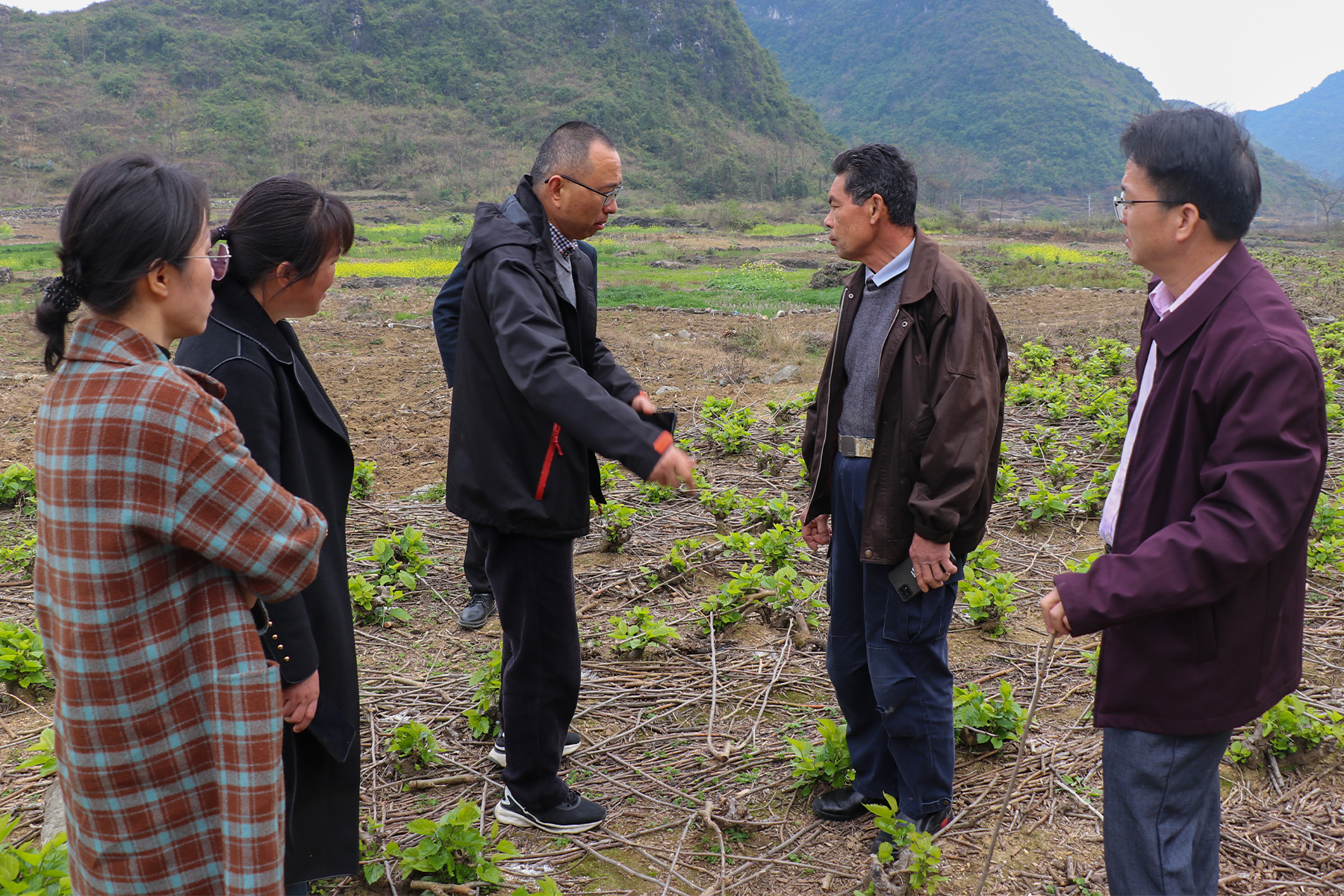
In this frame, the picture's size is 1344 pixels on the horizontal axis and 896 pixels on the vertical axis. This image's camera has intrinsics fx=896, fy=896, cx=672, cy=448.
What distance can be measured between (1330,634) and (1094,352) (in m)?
6.30

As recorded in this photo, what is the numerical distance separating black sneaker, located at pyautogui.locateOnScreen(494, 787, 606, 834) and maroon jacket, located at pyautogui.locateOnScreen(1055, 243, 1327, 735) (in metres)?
1.69

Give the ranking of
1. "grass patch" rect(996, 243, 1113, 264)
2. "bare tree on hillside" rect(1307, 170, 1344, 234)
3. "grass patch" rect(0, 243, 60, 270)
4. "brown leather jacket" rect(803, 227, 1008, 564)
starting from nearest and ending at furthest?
"brown leather jacket" rect(803, 227, 1008, 564), "grass patch" rect(0, 243, 60, 270), "grass patch" rect(996, 243, 1113, 264), "bare tree on hillside" rect(1307, 170, 1344, 234)

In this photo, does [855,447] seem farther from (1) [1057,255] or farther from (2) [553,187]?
(1) [1057,255]

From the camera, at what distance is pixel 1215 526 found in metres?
1.61

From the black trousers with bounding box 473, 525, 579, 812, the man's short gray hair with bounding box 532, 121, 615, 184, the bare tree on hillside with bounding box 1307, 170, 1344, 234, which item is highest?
the bare tree on hillside with bounding box 1307, 170, 1344, 234

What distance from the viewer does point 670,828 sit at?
291 centimetres

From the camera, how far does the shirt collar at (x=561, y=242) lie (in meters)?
2.72

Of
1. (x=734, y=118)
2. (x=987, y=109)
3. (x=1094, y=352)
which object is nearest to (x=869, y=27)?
(x=987, y=109)

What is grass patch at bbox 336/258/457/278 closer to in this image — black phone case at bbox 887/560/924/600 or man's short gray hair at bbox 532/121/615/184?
man's short gray hair at bbox 532/121/615/184

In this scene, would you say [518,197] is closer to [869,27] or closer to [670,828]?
[670,828]

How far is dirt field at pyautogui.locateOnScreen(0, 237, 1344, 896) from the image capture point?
2.66m

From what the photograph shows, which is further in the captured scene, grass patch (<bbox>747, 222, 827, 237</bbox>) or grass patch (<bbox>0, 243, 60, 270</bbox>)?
grass patch (<bbox>747, 222, 827, 237</bbox>)

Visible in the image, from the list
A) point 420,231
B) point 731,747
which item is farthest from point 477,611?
point 420,231

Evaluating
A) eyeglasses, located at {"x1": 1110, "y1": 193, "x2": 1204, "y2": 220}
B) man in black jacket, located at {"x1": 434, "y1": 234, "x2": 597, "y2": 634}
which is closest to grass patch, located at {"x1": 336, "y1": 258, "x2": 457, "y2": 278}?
man in black jacket, located at {"x1": 434, "y1": 234, "x2": 597, "y2": 634}
